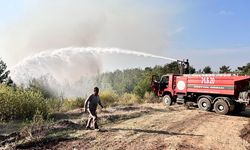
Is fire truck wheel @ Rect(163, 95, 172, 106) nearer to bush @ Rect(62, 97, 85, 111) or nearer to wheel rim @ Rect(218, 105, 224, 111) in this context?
wheel rim @ Rect(218, 105, 224, 111)

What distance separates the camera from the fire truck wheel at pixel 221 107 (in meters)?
22.6

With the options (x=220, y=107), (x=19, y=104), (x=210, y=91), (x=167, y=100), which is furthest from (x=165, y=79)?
(x=19, y=104)

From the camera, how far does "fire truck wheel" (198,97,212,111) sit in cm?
2391

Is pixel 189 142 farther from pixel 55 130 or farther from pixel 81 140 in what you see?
pixel 55 130

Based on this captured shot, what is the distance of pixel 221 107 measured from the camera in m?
23.0

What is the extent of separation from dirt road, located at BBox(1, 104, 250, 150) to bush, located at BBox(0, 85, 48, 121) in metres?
4.42

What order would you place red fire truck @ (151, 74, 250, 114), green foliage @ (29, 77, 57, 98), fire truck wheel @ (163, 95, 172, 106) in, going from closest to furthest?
red fire truck @ (151, 74, 250, 114), fire truck wheel @ (163, 95, 172, 106), green foliage @ (29, 77, 57, 98)

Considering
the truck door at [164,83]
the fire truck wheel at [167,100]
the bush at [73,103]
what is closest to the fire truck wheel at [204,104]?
the fire truck wheel at [167,100]

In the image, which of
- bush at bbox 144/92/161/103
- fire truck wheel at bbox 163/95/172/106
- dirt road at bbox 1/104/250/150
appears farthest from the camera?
bush at bbox 144/92/161/103

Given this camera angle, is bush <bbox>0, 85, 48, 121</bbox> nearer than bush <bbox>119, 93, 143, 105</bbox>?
Yes

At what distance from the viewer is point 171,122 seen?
58.6 ft

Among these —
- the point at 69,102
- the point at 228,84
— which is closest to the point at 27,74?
the point at 69,102

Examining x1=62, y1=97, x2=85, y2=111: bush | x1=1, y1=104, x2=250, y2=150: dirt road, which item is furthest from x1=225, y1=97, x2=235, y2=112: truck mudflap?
x1=62, y1=97, x2=85, y2=111: bush

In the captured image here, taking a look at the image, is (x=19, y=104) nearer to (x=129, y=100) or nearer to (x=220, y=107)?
(x=220, y=107)
